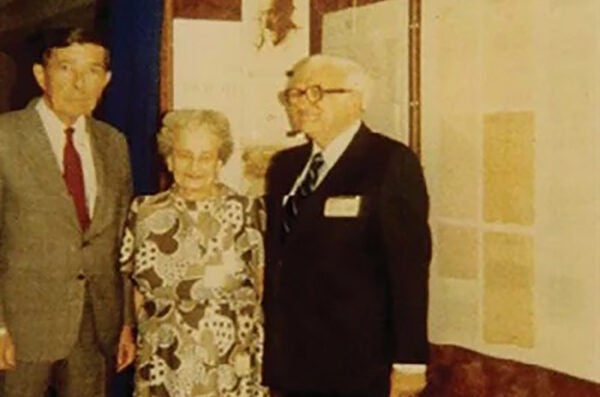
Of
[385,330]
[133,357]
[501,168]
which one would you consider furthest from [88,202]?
[501,168]

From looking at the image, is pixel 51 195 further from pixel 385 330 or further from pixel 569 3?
pixel 569 3

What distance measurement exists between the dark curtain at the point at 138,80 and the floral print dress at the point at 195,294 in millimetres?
630

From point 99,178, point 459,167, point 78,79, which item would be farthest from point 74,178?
point 459,167

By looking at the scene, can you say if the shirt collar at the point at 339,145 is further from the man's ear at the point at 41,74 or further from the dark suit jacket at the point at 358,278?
the man's ear at the point at 41,74

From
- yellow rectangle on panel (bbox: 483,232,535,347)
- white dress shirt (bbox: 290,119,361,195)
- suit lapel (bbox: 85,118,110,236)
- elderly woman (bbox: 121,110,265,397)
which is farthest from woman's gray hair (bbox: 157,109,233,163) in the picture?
yellow rectangle on panel (bbox: 483,232,535,347)

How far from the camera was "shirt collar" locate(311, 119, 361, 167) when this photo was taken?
2830 millimetres

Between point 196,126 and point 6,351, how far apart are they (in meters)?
0.95

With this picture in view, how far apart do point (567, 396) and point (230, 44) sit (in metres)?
1.83

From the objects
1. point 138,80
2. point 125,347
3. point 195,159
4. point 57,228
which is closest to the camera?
point 195,159

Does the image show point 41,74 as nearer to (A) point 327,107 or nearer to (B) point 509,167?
(A) point 327,107

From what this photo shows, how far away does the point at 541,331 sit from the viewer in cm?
278

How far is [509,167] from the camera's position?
9.41 feet

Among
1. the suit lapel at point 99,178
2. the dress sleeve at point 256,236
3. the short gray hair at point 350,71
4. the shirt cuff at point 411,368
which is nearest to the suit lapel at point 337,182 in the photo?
the short gray hair at point 350,71

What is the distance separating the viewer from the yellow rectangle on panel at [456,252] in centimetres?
302
